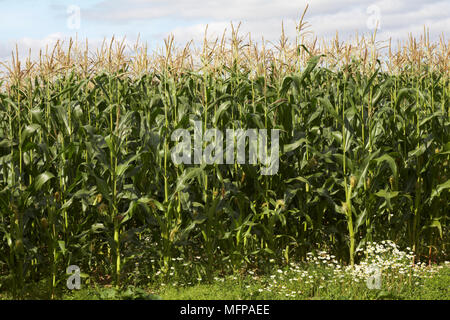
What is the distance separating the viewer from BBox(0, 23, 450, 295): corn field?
6.10 meters

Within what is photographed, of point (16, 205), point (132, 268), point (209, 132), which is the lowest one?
point (132, 268)

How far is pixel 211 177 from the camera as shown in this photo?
671 centimetres

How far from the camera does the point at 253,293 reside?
18.5 ft

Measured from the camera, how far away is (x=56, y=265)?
6.09 meters

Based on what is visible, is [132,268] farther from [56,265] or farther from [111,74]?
[111,74]

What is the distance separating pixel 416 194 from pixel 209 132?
10.2 ft

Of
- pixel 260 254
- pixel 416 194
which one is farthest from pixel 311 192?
pixel 416 194

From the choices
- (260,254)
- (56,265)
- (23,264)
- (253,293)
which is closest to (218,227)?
(260,254)

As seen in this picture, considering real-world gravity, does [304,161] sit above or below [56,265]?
above

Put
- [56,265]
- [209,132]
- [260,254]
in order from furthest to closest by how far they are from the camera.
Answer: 1. [260,254]
2. [209,132]
3. [56,265]

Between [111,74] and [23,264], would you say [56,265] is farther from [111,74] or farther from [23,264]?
[111,74]

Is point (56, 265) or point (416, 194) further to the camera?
point (416, 194)

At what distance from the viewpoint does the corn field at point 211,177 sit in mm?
6098

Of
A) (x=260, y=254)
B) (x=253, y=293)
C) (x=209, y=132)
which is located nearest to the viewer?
(x=253, y=293)
